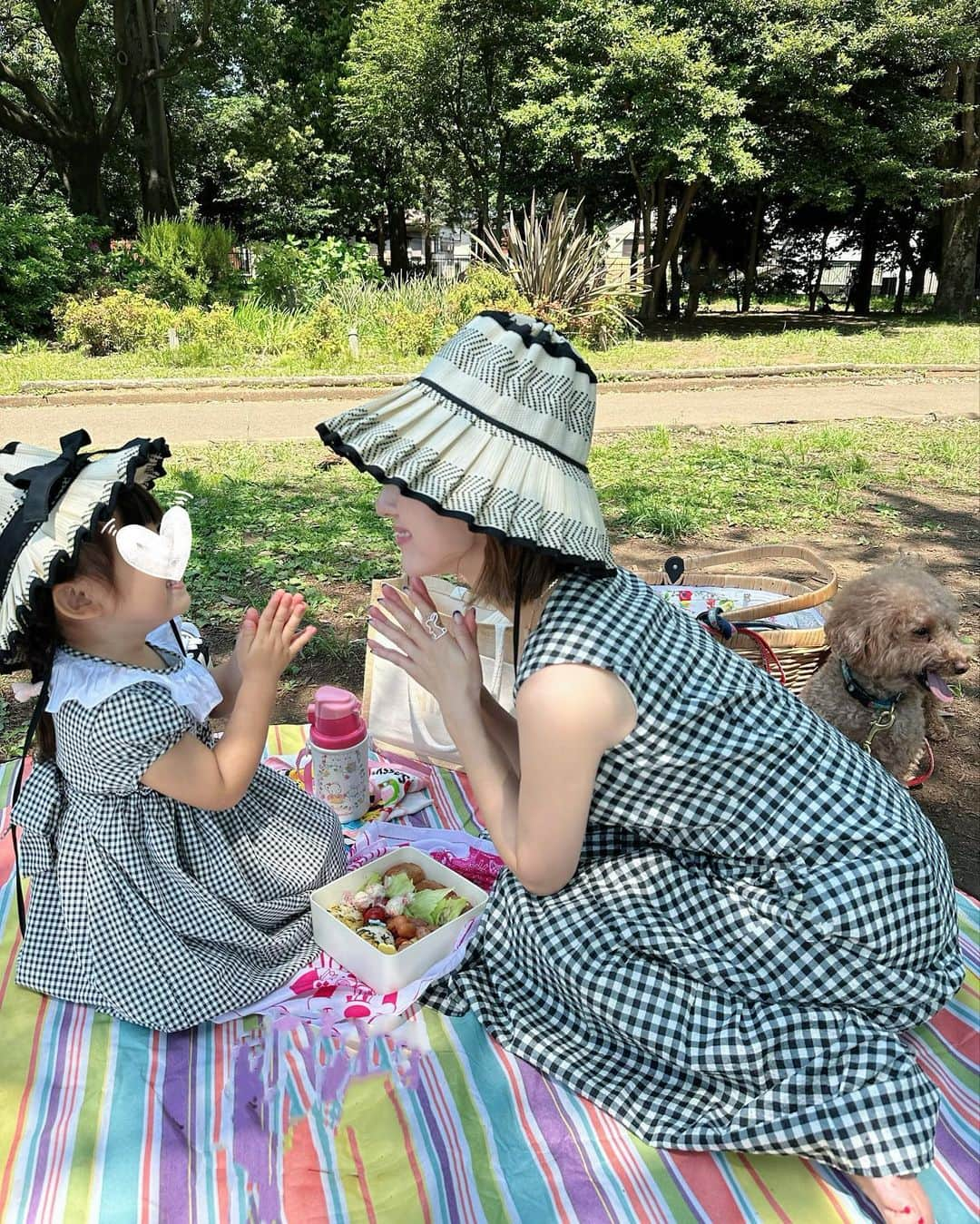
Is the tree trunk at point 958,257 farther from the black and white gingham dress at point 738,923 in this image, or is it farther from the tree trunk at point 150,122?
the black and white gingham dress at point 738,923

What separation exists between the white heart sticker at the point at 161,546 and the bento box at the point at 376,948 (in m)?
0.79

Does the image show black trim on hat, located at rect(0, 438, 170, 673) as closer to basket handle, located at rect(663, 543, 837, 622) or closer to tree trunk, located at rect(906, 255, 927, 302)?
basket handle, located at rect(663, 543, 837, 622)

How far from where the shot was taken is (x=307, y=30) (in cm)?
2291

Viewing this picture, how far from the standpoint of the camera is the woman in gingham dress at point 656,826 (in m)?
1.57

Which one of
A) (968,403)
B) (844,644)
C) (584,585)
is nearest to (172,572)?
(584,585)

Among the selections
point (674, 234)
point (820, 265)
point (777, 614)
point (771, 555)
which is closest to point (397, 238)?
point (674, 234)

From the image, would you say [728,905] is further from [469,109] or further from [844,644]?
[469,109]

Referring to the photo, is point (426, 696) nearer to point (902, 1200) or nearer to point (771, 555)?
point (771, 555)

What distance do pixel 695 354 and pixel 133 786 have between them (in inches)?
507

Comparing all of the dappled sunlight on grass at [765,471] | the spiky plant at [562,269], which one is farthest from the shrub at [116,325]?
the dappled sunlight on grass at [765,471]

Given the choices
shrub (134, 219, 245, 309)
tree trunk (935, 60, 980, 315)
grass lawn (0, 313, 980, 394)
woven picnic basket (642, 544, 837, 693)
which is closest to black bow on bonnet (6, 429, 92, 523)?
woven picnic basket (642, 544, 837, 693)

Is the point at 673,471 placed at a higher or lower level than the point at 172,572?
lower

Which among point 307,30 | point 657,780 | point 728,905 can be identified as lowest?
point 728,905

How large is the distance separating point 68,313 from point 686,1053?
1284 cm
